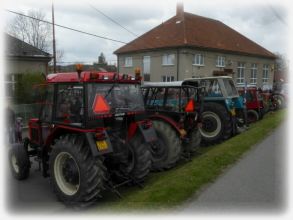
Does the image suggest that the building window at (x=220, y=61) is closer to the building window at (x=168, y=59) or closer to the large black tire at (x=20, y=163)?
the building window at (x=168, y=59)

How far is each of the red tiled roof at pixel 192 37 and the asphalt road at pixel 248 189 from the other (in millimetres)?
22674

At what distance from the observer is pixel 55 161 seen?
530 centimetres

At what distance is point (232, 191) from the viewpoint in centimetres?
459

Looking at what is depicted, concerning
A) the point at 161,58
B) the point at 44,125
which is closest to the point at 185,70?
the point at 161,58

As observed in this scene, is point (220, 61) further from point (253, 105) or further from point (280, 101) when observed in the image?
point (253, 105)

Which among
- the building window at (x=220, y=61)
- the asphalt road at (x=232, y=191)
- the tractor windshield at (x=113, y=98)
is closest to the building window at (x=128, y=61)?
the building window at (x=220, y=61)

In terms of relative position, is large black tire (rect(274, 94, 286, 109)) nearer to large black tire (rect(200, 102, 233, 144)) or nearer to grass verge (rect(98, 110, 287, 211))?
large black tire (rect(200, 102, 233, 144))

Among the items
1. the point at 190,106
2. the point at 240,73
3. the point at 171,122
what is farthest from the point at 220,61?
the point at 171,122

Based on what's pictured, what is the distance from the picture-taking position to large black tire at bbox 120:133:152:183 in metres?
5.72

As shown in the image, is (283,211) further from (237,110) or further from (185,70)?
(185,70)

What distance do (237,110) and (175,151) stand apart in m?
5.26

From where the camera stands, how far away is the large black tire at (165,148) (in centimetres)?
687

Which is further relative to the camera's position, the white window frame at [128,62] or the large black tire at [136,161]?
the white window frame at [128,62]

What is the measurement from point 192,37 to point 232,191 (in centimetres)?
2619
